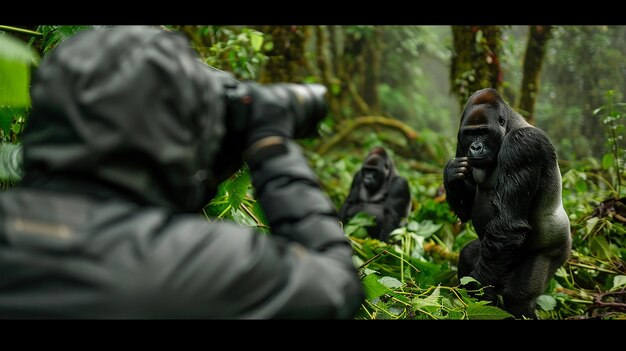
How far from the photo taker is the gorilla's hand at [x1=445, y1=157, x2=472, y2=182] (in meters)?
3.05

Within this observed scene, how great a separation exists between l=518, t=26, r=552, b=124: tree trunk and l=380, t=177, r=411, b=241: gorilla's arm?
1.88 m

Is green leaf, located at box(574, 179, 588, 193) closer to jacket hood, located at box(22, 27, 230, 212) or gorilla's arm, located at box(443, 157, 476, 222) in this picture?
gorilla's arm, located at box(443, 157, 476, 222)

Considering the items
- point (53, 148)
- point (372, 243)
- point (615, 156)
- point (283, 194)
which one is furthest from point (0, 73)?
point (615, 156)

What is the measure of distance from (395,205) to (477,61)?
1487 mm

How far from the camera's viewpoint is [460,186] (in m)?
3.14

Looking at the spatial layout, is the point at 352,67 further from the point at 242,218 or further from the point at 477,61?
the point at 242,218

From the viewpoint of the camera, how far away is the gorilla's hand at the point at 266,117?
1.01 m

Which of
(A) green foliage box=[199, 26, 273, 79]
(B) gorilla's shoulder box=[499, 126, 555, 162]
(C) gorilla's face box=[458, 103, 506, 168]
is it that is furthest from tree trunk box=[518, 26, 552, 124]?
(B) gorilla's shoulder box=[499, 126, 555, 162]

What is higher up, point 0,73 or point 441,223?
point 0,73

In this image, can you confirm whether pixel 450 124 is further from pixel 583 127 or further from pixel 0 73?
pixel 0 73

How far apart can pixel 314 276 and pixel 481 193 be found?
2366mm

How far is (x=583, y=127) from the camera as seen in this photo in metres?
6.99

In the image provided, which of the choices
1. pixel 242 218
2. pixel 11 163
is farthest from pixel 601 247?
pixel 11 163

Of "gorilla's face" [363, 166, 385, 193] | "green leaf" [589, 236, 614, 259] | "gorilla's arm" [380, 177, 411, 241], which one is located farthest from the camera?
"gorilla's face" [363, 166, 385, 193]
